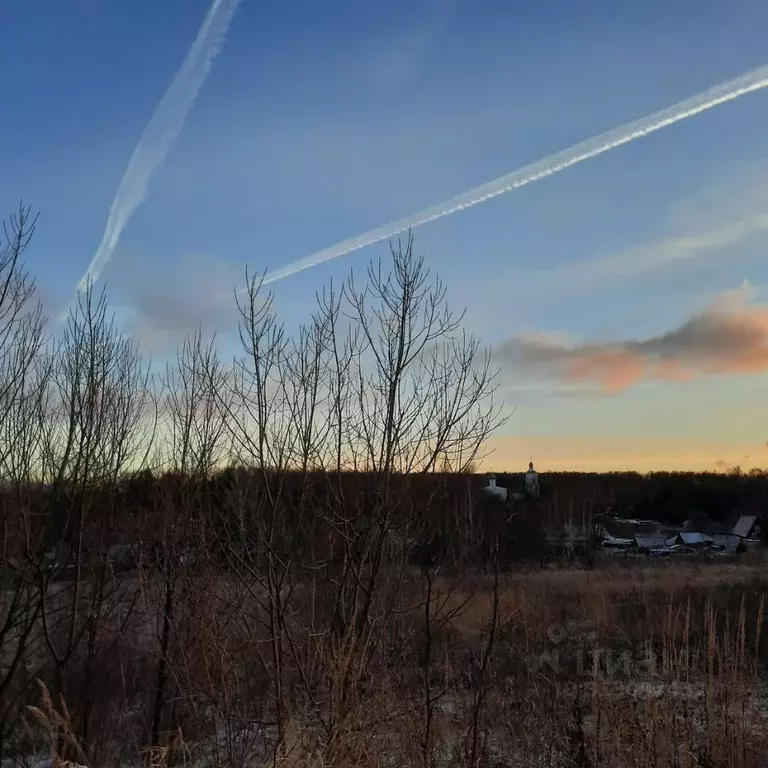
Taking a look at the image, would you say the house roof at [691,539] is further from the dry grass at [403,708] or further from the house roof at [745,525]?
the dry grass at [403,708]

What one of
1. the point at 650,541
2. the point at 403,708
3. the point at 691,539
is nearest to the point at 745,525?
the point at 691,539

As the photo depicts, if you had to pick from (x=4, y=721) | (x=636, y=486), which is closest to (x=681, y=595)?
(x=4, y=721)

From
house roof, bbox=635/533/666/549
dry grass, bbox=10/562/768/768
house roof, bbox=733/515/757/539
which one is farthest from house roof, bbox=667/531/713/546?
dry grass, bbox=10/562/768/768

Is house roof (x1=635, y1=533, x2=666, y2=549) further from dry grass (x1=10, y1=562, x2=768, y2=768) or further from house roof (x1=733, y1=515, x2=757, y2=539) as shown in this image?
dry grass (x1=10, y1=562, x2=768, y2=768)

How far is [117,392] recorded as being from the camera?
25.8 feet

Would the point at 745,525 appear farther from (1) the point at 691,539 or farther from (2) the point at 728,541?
(2) the point at 728,541

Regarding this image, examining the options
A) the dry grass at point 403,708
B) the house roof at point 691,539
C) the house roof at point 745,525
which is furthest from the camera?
the house roof at point 745,525

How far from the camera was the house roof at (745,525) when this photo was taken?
5137 centimetres

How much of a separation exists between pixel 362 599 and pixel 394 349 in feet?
6.55

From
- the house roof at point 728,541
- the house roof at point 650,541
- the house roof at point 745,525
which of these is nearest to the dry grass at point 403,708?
the house roof at point 728,541

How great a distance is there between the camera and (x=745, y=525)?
52250 mm

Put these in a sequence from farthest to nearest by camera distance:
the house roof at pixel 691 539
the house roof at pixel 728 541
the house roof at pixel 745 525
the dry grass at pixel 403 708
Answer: the house roof at pixel 745 525
the house roof at pixel 691 539
the house roof at pixel 728 541
the dry grass at pixel 403 708

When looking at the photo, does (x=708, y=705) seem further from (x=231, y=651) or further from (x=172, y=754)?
(x=172, y=754)

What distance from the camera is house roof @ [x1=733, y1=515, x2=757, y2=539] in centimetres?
5137
